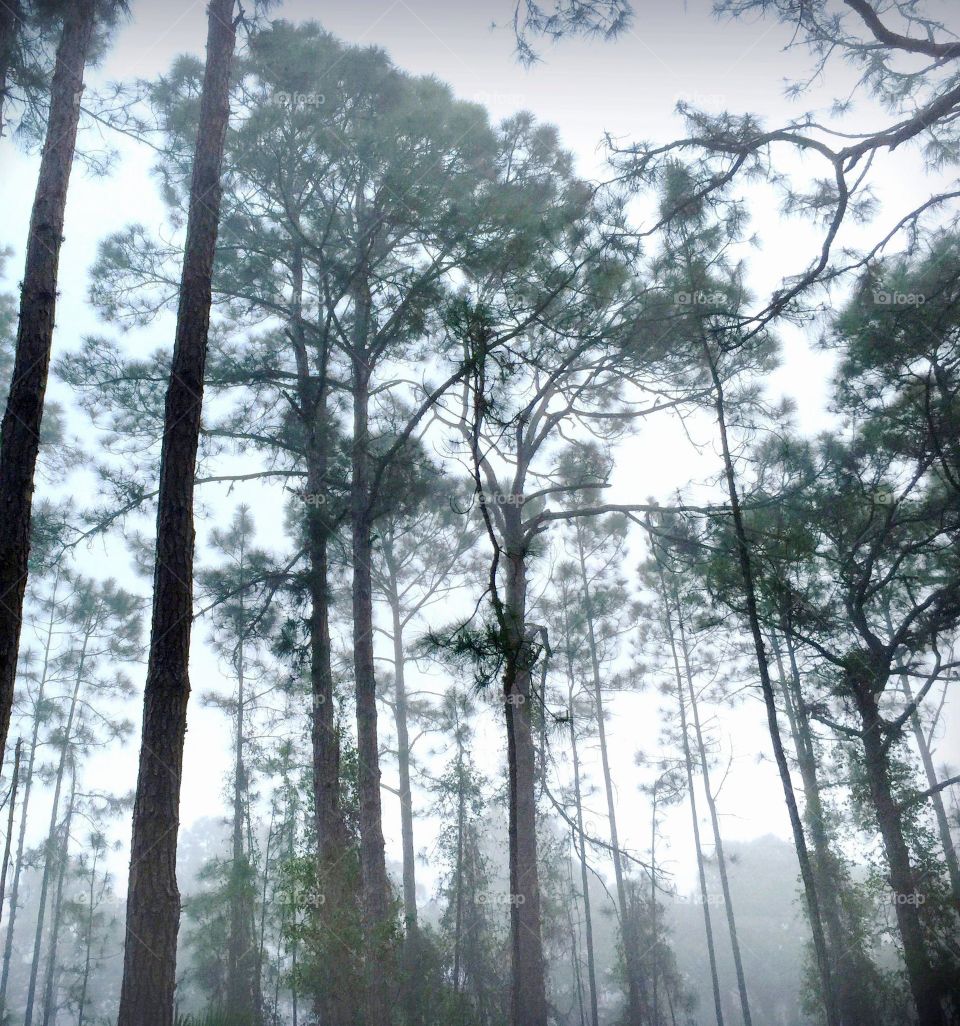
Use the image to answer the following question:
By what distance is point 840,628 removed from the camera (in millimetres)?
8648

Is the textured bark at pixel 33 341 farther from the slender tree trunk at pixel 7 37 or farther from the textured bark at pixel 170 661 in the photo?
the textured bark at pixel 170 661

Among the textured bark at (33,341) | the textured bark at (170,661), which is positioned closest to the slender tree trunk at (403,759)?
the textured bark at (170,661)

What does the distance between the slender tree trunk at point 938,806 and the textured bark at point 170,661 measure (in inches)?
439

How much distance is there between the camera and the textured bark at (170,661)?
4.20 meters

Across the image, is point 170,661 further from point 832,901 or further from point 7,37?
point 832,901

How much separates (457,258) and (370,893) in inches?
265

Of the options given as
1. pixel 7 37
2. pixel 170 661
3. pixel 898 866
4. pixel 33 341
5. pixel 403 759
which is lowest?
pixel 898 866

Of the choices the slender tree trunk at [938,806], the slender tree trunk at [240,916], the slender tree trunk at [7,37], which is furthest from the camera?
the slender tree trunk at [240,916]

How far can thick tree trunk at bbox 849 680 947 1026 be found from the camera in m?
7.69

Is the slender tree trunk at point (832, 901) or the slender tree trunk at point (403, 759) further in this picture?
the slender tree trunk at point (403, 759)

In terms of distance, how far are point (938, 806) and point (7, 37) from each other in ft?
65.9

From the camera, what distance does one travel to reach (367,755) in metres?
7.91

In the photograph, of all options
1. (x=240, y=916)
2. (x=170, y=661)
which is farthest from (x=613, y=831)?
(x=170, y=661)

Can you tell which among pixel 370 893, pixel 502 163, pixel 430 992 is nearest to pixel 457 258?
pixel 502 163
